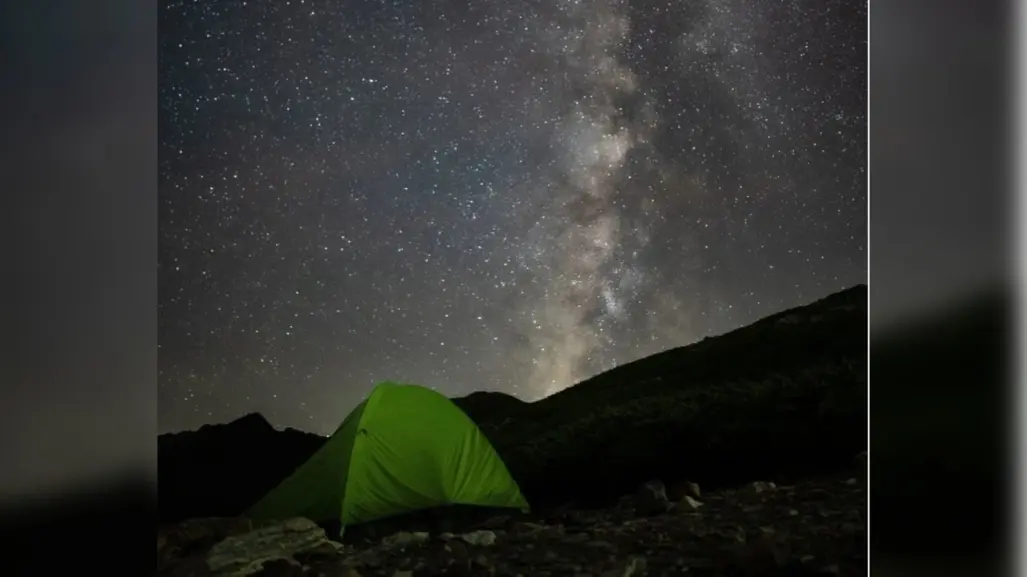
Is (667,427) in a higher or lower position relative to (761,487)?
higher

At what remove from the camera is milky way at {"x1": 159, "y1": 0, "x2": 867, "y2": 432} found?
1859 millimetres

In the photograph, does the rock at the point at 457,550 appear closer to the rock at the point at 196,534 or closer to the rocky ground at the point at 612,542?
the rocky ground at the point at 612,542

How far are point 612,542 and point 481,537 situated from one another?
268 mm

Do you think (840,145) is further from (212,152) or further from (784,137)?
(212,152)

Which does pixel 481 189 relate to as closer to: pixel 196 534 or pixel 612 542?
pixel 612 542

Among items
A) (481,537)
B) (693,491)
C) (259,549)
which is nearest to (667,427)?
(693,491)

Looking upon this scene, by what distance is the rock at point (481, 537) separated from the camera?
1.87 m

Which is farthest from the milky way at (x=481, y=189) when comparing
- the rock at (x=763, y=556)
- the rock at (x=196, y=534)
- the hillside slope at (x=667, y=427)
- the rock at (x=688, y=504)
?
the rock at (x=763, y=556)

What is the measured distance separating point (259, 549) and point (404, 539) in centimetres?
29

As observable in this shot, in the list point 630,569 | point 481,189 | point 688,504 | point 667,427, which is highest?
point 481,189

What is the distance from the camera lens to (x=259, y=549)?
1.83m

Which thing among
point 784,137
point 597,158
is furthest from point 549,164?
point 784,137

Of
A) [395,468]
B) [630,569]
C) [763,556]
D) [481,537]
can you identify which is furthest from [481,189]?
[763,556]

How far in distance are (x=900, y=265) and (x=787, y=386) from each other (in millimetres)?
349
